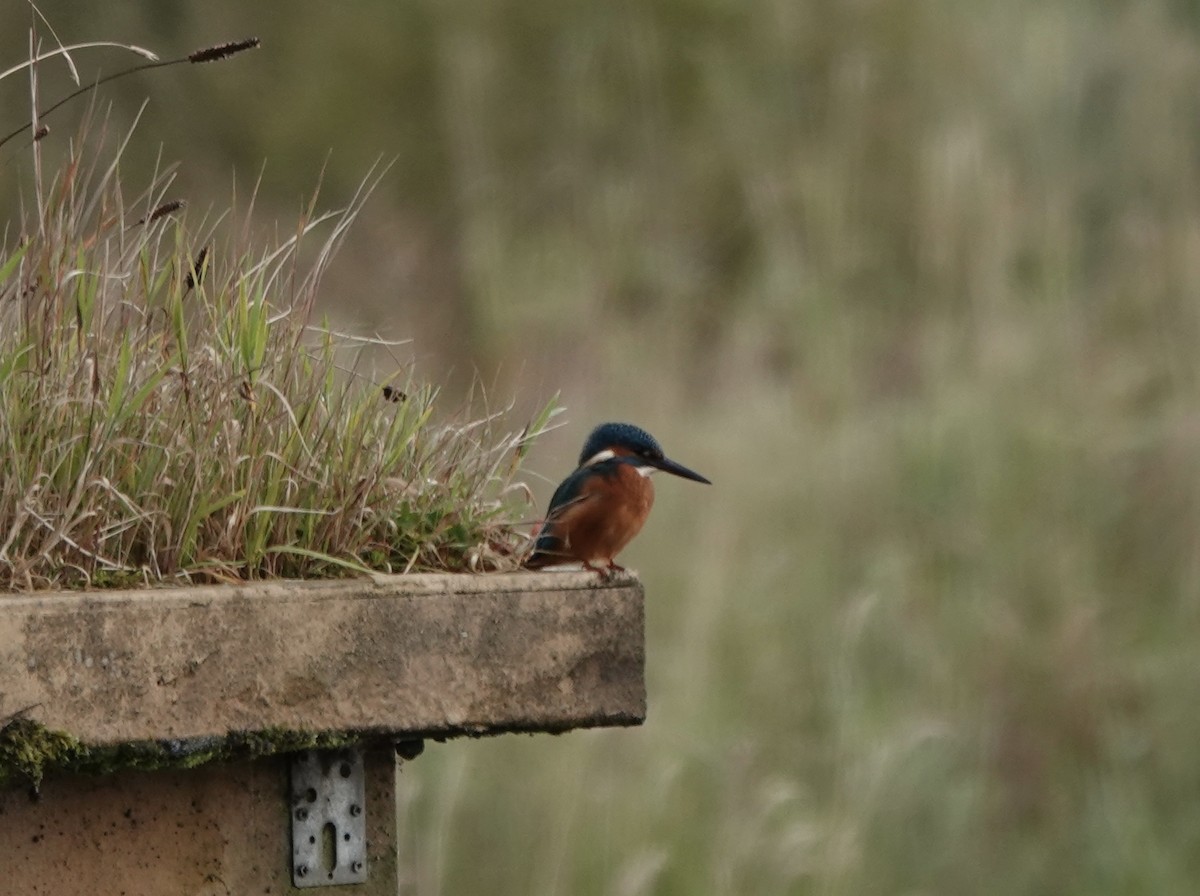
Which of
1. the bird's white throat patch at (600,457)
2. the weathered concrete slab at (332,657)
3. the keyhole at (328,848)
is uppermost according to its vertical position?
the bird's white throat patch at (600,457)

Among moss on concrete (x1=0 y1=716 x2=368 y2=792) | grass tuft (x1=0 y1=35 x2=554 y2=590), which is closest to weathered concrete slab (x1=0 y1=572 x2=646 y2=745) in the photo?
moss on concrete (x1=0 y1=716 x2=368 y2=792)

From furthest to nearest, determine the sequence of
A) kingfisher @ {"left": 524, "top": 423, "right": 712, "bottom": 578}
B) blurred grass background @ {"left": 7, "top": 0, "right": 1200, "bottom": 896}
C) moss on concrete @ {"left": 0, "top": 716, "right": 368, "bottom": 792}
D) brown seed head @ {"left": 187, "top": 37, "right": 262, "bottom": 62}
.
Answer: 1. blurred grass background @ {"left": 7, "top": 0, "right": 1200, "bottom": 896}
2. kingfisher @ {"left": 524, "top": 423, "right": 712, "bottom": 578}
3. brown seed head @ {"left": 187, "top": 37, "right": 262, "bottom": 62}
4. moss on concrete @ {"left": 0, "top": 716, "right": 368, "bottom": 792}

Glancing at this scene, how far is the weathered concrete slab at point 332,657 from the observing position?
1939 millimetres

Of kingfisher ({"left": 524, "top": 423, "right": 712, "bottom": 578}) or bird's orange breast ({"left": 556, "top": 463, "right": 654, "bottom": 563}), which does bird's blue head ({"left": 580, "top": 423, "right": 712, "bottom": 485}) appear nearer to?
kingfisher ({"left": 524, "top": 423, "right": 712, "bottom": 578})

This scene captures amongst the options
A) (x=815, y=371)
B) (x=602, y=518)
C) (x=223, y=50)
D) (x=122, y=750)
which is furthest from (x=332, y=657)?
(x=815, y=371)

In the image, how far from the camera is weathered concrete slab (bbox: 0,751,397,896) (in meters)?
2.07

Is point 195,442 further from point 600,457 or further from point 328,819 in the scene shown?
point 600,457

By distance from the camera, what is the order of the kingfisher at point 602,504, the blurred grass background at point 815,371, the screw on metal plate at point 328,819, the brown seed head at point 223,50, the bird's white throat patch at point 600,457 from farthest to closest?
the blurred grass background at point 815,371, the bird's white throat patch at point 600,457, the kingfisher at point 602,504, the brown seed head at point 223,50, the screw on metal plate at point 328,819

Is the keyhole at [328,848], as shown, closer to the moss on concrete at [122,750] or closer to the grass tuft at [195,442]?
the moss on concrete at [122,750]

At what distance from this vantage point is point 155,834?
7.00 ft

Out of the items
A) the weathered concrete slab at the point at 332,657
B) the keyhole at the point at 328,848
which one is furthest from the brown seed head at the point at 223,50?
the keyhole at the point at 328,848

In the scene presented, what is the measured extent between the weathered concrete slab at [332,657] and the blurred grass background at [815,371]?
2.30 feet

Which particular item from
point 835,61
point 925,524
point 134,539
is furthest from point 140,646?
point 835,61

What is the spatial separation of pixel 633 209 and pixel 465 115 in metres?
1.61
